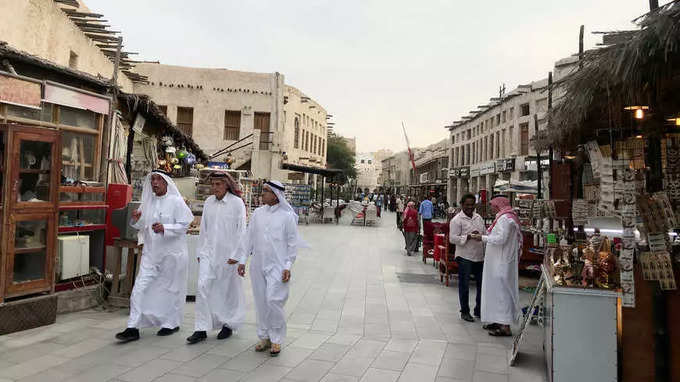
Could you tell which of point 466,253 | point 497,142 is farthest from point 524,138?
point 466,253

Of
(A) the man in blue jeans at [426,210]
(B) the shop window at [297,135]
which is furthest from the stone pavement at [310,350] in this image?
(B) the shop window at [297,135]

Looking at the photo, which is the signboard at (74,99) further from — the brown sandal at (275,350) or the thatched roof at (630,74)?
the thatched roof at (630,74)

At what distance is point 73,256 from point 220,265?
2.43m

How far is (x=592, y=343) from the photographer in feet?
10.9

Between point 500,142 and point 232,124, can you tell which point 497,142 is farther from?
point 232,124

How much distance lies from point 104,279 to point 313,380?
392cm

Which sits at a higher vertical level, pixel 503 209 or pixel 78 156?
pixel 78 156

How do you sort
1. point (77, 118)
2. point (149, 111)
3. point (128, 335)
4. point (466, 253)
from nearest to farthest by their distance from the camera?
point (128, 335)
point (466, 253)
point (77, 118)
point (149, 111)

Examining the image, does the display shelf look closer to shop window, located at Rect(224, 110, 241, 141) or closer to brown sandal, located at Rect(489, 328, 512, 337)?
brown sandal, located at Rect(489, 328, 512, 337)

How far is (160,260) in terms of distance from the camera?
4.86 meters

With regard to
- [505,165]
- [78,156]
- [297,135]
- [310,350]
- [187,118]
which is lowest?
[310,350]

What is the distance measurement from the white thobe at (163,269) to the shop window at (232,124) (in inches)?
764

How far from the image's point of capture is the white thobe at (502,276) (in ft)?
16.4

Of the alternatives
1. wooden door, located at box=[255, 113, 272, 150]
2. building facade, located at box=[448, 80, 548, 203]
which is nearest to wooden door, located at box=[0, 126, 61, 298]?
building facade, located at box=[448, 80, 548, 203]
